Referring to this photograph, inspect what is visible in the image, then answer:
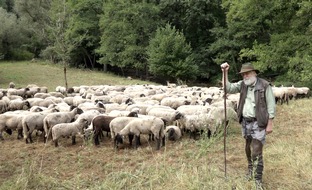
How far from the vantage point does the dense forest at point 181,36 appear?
25141 mm

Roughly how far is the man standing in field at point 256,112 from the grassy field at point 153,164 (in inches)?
20.0

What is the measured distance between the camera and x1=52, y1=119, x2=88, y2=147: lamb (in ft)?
32.8

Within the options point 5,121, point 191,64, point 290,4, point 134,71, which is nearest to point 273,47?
point 290,4

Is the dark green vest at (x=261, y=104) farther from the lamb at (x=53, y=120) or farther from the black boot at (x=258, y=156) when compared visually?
the lamb at (x=53, y=120)

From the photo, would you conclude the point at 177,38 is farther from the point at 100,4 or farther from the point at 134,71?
the point at 100,4

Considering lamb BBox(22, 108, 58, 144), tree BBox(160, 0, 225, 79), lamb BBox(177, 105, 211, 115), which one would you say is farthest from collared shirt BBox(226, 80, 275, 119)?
tree BBox(160, 0, 225, 79)

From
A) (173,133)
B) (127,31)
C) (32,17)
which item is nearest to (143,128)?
(173,133)

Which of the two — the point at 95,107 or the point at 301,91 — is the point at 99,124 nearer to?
the point at 95,107

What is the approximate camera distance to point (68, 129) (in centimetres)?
1017

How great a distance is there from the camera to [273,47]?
2498 cm

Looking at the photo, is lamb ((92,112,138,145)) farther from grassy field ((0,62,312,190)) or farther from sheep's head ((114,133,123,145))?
sheep's head ((114,133,123,145))

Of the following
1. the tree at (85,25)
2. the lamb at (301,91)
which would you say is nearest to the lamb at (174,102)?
the lamb at (301,91)

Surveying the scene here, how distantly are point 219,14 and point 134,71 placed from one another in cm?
1514

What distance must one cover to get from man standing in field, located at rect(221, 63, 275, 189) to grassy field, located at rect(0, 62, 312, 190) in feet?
1.67
